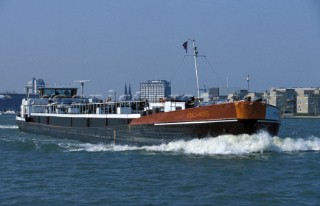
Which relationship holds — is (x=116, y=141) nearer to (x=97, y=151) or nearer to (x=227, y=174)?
(x=97, y=151)

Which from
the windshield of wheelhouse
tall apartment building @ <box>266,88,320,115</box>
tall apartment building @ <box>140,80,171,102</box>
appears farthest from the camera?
tall apartment building @ <box>266,88,320,115</box>

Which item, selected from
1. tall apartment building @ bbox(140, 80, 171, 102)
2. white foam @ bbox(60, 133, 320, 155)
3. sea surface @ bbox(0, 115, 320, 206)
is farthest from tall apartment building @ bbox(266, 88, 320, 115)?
sea surface @ bbox(0, 115, 320, 206)

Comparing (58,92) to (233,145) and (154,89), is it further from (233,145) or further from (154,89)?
(233,145)

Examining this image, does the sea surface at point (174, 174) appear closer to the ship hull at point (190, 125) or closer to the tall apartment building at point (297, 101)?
the ship hull at point (190, 125)

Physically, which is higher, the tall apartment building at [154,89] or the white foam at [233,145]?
the tall apartment building at [154,89]

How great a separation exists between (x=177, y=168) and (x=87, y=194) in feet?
19.2

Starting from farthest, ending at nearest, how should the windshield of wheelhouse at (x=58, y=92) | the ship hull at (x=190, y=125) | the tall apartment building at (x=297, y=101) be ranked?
1. the tall apartment building at (x=297, y=101)
2. the windshield of wheelhouse at (x=58, y=92)
3. the ship hull at (x=190, y=125)

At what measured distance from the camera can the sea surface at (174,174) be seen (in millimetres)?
18062

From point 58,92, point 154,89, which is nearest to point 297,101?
point 58,92

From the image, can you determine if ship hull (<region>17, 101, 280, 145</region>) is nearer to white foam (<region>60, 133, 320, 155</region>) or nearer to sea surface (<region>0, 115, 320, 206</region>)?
white foam (<region>60, 133, 320, 155</region>)

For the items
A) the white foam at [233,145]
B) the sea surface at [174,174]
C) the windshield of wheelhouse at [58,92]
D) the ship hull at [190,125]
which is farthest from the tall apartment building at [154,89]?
the windshield of wheelhouse at [58,92]

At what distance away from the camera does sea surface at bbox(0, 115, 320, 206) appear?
18062mm

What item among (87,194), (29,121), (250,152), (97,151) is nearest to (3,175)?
(87,194)

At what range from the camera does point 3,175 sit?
23734mm
